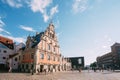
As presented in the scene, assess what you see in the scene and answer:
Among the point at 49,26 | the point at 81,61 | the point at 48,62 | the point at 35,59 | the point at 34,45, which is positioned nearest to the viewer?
the point at 35,59

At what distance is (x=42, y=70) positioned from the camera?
37.5 meters

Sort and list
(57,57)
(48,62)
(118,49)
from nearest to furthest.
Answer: (48,62), (57,57), (118,49)

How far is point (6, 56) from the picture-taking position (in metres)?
43.4

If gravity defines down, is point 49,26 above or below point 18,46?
above

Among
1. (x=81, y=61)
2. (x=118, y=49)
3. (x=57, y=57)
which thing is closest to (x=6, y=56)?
(x=57, y=57)

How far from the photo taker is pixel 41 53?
3781cm

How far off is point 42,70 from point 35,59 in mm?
4351

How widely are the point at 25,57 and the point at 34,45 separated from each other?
4.68m

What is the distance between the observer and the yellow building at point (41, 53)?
36.2 metres

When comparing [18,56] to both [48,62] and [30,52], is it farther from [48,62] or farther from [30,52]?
[48,62]

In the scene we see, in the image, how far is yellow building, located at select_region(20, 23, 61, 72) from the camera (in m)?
36.2

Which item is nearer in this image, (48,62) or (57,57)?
(48,62)

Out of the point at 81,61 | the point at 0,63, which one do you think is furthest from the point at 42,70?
the point at 81,61

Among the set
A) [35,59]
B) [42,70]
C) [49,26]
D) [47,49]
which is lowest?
[42,70]
